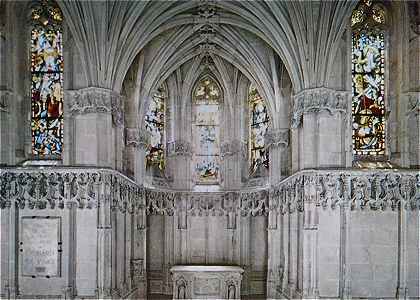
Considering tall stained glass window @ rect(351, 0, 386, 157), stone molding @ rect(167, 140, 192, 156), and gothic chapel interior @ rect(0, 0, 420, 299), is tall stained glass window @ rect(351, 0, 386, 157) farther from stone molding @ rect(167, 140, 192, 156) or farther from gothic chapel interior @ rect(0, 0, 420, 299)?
stone molding @ rect(167, 140, 192, 156)

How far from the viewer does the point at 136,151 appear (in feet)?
90.0

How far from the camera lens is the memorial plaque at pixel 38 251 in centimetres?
2105

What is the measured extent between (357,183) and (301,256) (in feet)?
11.1

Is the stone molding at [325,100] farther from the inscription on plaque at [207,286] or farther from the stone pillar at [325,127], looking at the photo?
the inscription on plaque at [207,286]

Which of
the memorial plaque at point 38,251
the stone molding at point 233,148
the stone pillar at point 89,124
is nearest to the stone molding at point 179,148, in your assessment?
the stone molding at point 233,148

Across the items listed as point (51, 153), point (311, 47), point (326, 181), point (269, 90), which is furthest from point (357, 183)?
point (51, 153)

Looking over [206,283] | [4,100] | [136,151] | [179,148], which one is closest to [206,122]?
[179,148]

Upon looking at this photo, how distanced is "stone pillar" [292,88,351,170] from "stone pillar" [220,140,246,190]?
937cm

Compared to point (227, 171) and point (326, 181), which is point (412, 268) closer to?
point (326, 181)

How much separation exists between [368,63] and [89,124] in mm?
9484

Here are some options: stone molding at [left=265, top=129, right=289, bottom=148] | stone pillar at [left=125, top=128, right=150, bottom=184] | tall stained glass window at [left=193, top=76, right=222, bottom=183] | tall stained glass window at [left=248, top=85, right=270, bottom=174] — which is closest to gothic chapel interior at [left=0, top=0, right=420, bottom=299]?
stone pillar at [left=125, top=128, right=150, bottom=184]

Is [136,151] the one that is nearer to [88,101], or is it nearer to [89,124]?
[89,124]

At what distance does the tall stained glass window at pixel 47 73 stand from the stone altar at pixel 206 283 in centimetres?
806

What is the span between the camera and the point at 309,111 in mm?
21922
